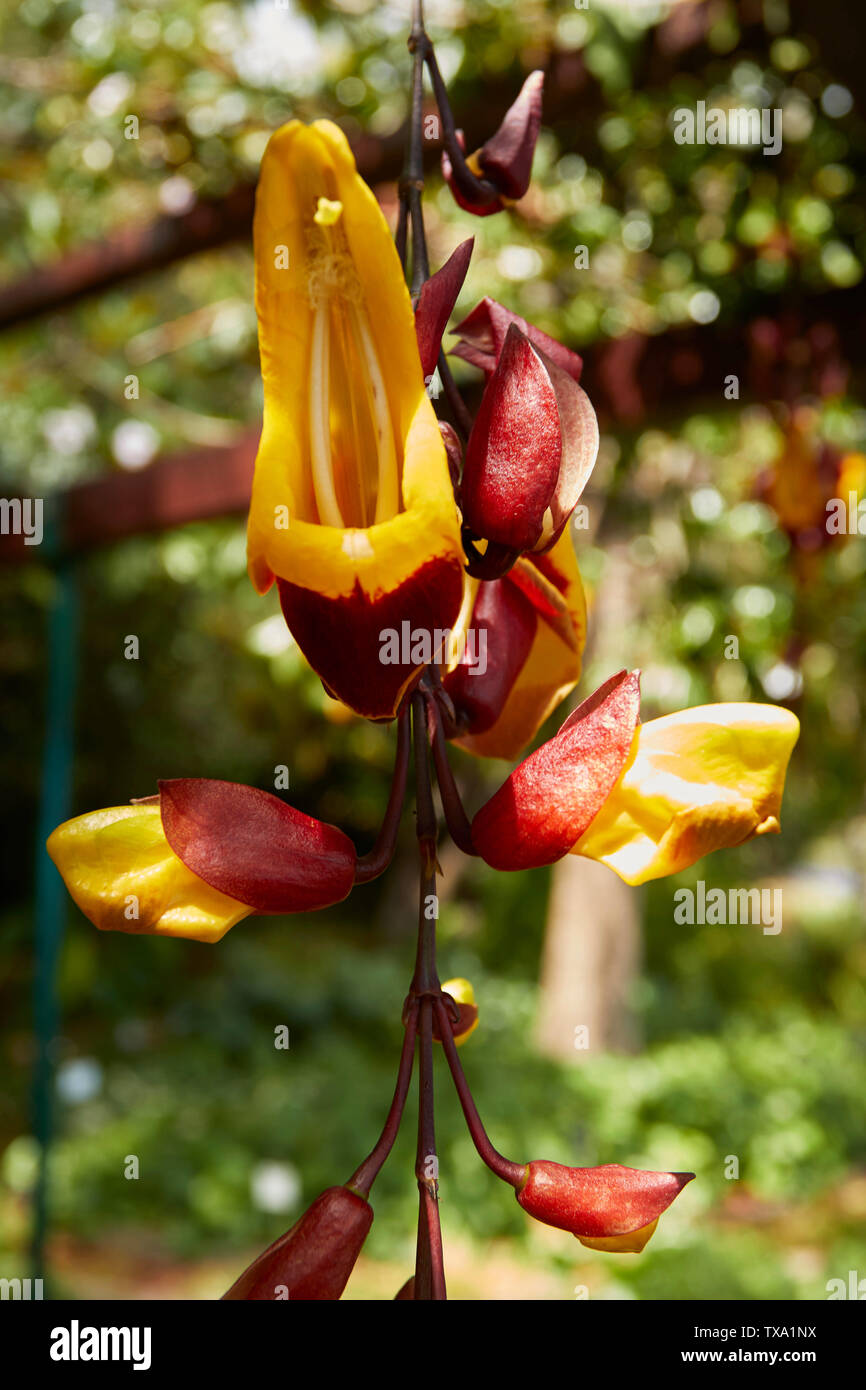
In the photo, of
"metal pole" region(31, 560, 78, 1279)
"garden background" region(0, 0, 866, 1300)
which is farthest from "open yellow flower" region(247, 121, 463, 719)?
"metal pole" region(31, 560, 78, 1279)

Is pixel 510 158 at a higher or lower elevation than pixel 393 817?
higher

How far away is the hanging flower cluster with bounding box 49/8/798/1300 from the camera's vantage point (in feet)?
1.46

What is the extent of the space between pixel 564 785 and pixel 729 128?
1868 mm

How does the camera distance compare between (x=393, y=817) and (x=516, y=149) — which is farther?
(x=516, y=149)

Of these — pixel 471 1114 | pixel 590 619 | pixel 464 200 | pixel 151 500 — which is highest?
pixel 590 619

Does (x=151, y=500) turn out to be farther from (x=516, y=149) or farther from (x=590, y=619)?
(x=590, y=619)

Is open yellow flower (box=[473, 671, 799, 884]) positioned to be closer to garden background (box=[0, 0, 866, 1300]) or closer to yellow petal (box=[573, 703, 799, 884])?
yellow petal (box=[573, 703, 799, 884])

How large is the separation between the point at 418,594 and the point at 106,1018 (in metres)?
6.73

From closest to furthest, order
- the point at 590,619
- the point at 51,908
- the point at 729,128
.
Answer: the point at 729,128 < the point at 51,908 < the point at 590,619

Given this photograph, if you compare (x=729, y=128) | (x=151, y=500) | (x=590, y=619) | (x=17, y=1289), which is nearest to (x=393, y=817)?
(x=729, y=128)

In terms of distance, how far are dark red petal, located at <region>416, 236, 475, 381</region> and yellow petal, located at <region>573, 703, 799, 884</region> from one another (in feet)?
0.60

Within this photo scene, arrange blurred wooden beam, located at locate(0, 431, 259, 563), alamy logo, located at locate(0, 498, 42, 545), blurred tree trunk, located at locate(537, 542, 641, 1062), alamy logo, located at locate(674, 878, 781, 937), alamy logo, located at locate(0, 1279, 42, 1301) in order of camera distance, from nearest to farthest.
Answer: blurred wooden beam, located at locate(0, 431, 259, 563) < alamy logo, located at locate(0, 1279, 42, 1301) < alamy logo, located at locate(0, 498, 42, 545) < blurred tree trunk, located at locate(537, 542, 641, 1062) < alamy logo, located at locate(674, 878, 781, 937)

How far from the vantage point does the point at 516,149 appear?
62 cm
